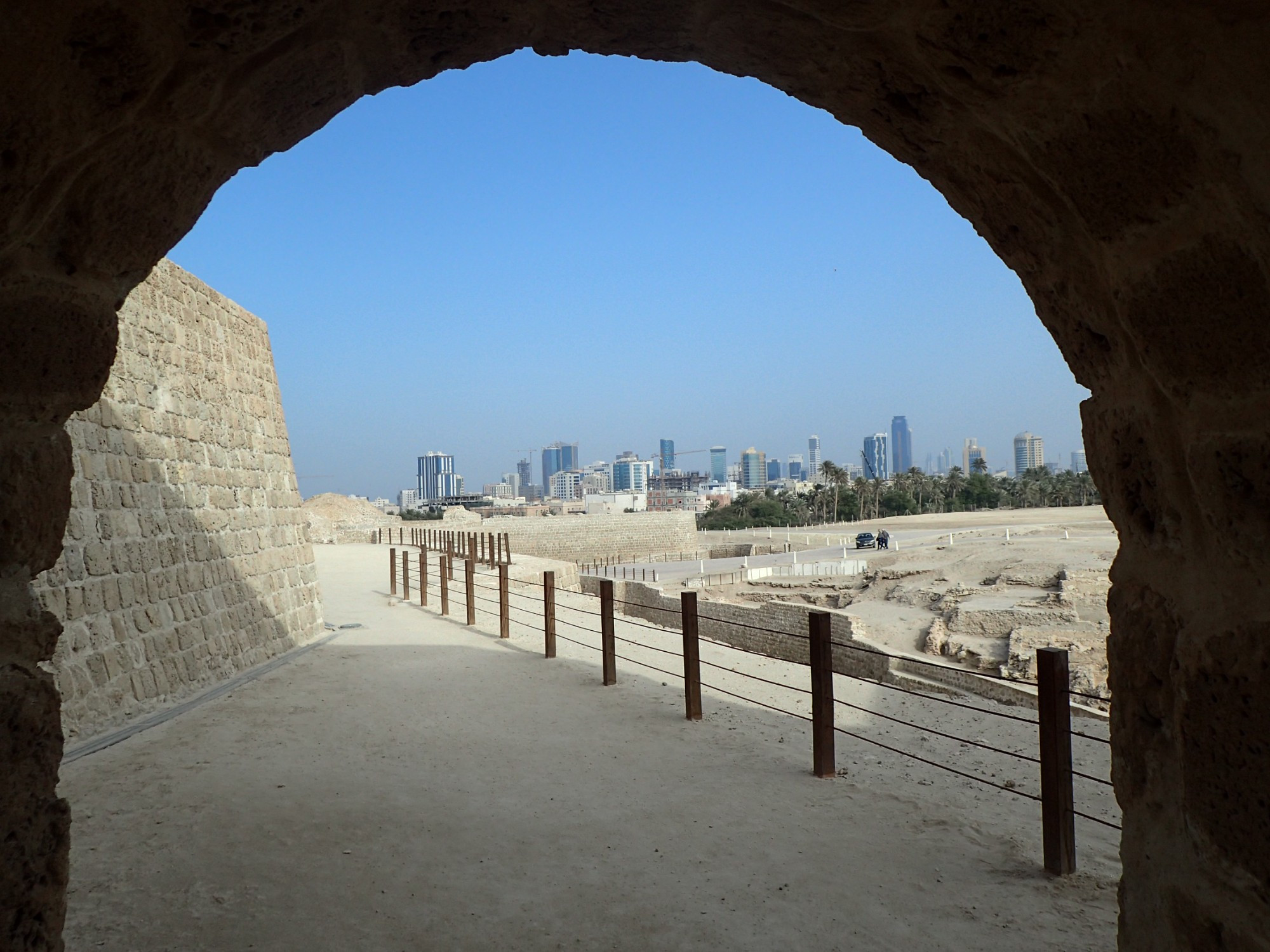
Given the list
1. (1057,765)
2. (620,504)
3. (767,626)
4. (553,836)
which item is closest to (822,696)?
(1057,765)

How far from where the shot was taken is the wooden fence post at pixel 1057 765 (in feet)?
10.7

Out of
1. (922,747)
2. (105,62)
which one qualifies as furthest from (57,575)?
(922,747)

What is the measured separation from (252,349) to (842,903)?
8718 millimetres

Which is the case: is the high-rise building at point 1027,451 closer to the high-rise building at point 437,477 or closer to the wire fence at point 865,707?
the high-rise building at point 437,477

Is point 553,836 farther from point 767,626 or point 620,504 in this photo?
point 620,504

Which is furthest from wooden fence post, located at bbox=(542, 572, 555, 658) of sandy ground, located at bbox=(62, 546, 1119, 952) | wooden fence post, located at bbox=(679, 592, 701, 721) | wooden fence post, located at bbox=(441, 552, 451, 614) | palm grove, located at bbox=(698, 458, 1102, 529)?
palm grove, located at bbox=(698, 458, 1102, 529)

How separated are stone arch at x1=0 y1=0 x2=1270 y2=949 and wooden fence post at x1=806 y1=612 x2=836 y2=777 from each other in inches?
95.4

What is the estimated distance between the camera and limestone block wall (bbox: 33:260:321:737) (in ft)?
18.8

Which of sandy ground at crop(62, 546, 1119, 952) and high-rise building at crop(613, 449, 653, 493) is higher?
high-rise building at crop(613, 449, 653, 493)

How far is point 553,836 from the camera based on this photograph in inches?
148

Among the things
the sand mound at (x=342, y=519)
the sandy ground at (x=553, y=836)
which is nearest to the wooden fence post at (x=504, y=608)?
the sandy ground at (x=553, y=836)

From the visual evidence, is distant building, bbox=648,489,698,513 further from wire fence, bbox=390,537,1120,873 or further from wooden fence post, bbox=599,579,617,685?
wooden fence post, bbox=599,579,617,685

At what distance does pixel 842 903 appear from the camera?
305cm

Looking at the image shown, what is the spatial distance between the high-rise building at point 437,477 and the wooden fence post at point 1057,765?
188 meters
